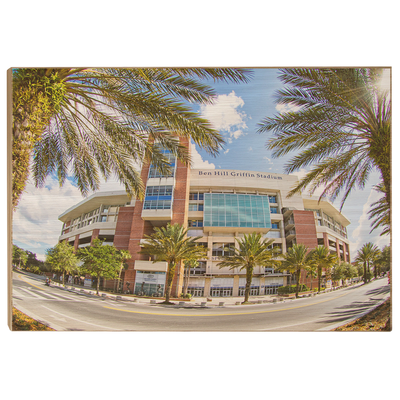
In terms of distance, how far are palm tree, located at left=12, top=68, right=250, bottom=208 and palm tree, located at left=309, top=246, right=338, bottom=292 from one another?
17.1 ft

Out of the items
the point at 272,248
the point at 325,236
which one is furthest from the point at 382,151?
the point at 272,248

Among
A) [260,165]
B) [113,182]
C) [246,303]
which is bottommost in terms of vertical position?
[246,303]

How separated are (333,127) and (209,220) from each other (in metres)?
5.42

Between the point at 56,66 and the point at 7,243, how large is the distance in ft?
19.4

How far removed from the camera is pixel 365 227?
8.89m

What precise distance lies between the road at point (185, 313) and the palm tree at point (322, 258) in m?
0.85

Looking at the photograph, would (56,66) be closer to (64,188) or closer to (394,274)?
(64,188)

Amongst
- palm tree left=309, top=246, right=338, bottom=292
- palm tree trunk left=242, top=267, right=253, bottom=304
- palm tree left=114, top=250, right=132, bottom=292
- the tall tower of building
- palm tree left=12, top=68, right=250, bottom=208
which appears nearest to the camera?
palm tree left=12, top=68, right=250, bottom=208

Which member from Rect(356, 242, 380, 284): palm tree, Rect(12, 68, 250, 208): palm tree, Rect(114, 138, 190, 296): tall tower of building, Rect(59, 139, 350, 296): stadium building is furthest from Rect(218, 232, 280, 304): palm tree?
Rect(12, 68, 250, 208): palm tree

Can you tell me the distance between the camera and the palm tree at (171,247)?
9555 mm

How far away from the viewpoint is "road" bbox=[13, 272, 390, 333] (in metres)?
8.71

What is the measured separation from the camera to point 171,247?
31.7ft

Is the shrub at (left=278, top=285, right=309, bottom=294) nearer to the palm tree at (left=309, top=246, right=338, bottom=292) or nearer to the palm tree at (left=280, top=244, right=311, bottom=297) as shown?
the palm tree at (left=280, top=244, right=311, bottom=297)

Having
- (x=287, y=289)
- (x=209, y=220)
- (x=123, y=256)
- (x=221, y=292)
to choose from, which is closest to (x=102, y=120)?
(x=123, y=256)
